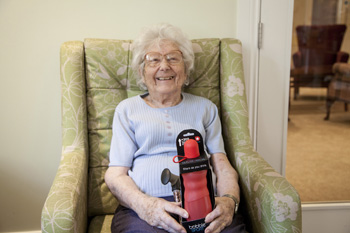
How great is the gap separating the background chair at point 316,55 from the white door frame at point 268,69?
10 cm

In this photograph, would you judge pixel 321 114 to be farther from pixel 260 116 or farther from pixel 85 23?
pixel 85 23

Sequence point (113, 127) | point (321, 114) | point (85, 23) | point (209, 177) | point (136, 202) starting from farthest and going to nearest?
point (321, 114) → point (85, 23) → point (113, 127) → point (136, 202) → point (209, 177)

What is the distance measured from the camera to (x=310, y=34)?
69.6 inches

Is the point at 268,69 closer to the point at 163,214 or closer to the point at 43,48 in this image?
the point at 163,214

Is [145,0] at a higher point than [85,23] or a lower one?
higher

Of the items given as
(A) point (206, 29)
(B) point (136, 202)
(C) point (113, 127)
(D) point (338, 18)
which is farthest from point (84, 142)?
(D) point (338, 18)

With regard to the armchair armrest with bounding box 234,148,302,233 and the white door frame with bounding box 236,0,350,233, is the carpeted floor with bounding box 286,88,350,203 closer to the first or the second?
the white door frame with bounding box 236,0,350,233

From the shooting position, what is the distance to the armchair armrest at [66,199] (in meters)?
1.01

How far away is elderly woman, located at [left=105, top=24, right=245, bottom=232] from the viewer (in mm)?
1238

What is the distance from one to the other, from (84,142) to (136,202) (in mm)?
401

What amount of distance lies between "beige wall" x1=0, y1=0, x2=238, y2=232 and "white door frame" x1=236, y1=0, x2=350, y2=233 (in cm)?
10

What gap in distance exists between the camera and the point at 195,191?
39.6 inches

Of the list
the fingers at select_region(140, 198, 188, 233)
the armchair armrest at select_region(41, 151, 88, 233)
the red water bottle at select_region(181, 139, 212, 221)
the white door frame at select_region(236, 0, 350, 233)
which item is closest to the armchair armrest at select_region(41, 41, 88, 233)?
the armchair armrest at select_region(41, 151, 88, 233)

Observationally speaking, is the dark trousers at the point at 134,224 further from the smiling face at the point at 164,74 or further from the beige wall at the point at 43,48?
the beige wall at the point at 43,48
